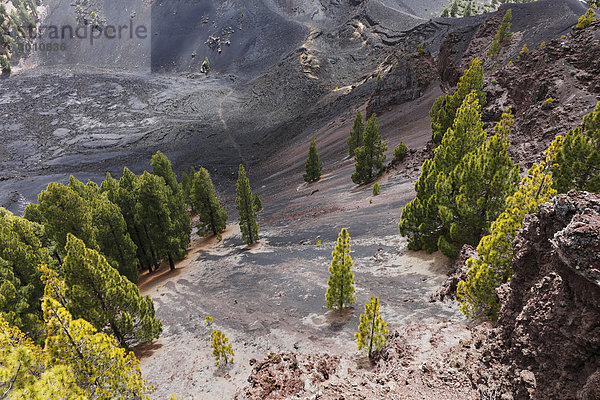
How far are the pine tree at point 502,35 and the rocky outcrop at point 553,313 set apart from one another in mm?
55408

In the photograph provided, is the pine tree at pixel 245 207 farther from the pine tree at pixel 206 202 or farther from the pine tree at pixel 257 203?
the pine tree at pixel 257 203

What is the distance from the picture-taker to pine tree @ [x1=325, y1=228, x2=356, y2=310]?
14219mm

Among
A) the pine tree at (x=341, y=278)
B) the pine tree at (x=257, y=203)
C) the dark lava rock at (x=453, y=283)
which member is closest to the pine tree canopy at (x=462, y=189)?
the dark lava rock at (x=453, y=283)

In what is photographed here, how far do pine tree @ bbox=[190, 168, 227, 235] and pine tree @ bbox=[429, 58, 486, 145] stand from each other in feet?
86.5

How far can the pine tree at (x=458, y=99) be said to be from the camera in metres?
31.4

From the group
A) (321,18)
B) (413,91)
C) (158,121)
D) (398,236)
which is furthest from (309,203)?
(321,18)

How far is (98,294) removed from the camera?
568 inches

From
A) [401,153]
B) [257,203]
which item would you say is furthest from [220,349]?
[401,153]

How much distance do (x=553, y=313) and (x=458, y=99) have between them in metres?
31.1

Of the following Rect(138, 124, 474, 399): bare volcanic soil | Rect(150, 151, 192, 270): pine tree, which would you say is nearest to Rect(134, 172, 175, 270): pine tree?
Rect(150, 151, 192, 270): pine tree

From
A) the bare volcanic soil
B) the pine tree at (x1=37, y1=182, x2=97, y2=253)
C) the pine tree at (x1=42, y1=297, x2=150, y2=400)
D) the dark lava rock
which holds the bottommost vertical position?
the bare volcanic soil

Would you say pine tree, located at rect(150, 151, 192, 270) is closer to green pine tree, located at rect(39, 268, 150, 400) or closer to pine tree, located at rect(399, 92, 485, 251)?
green pine tree, located at rect(39, 268, 150, 400)

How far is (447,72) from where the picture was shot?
2371 inches

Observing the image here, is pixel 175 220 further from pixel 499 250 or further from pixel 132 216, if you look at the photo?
pixel 499 250
